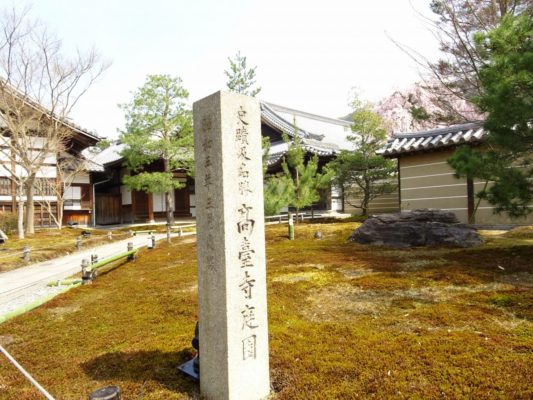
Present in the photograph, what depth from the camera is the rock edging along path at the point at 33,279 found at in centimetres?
746

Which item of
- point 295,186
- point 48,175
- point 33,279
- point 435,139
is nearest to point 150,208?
point 48,175

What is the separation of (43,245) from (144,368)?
13.8 metres

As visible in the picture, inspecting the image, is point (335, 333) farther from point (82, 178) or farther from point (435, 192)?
point (82, 178)

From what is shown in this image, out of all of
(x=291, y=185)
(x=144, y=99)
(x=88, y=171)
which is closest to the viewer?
(x=291, y=185)

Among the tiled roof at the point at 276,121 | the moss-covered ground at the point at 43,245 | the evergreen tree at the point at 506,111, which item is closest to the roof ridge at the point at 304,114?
the tiled roof at the point at 276,121

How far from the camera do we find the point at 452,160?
284 inches

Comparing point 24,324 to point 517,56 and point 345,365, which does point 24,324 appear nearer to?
point 345,365

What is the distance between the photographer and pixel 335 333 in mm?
4434

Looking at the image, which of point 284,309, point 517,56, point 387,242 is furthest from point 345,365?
point 387,242

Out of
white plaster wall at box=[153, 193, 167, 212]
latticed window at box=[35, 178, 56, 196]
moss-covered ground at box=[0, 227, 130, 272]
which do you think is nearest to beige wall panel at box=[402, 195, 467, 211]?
moss-covered ground at box=[0, 227, 130, 272]

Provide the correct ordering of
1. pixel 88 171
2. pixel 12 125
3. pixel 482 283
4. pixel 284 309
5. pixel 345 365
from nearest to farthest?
pixel 345 365, pixel 284 309, pixel 482 283, pixel 12 125, pixel 88 171

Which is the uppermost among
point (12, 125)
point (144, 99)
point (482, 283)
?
point (144, 99)

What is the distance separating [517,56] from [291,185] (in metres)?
10.7

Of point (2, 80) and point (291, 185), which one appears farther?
point (2, 80)
